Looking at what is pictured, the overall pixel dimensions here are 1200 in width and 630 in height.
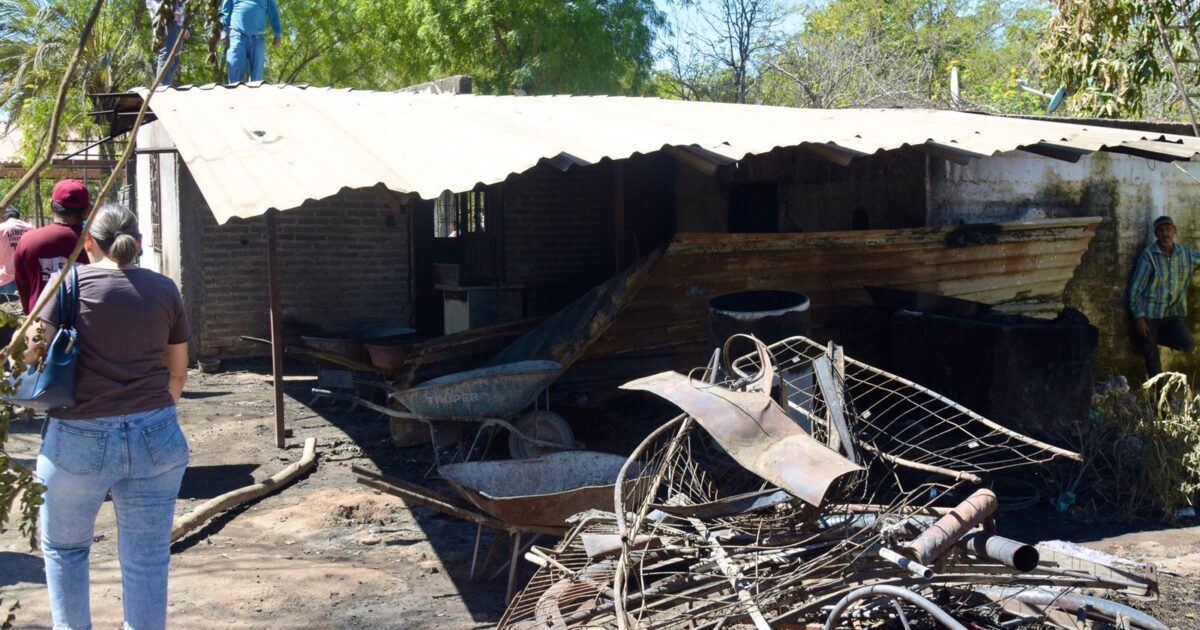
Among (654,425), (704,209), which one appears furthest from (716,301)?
(704,209)

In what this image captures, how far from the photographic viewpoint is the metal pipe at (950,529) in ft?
10.8

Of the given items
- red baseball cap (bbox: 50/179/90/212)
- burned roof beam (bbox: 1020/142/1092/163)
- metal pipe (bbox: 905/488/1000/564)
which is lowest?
metal pipe (bbox: 905/488/1000/564)

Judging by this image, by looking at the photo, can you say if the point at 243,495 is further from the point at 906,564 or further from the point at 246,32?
the point at 246,32

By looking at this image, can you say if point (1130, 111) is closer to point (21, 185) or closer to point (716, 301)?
point (716, 301)

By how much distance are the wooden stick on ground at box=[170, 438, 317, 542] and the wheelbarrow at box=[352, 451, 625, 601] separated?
128 centimetres

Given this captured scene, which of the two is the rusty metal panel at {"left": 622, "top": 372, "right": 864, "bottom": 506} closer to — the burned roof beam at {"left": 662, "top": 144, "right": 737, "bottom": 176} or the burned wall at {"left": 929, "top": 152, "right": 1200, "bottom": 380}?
the burned roof beam at {"left": 662, "top": 144, "right": 737, "bottom": 176}

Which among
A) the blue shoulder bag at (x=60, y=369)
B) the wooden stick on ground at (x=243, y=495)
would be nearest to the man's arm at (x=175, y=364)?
the blue shoulder bag at (x=60, y=369)

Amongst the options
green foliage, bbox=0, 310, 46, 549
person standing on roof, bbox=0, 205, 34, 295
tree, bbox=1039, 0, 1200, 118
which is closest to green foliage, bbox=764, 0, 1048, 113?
tree, bbox=1039, 0, 1200, 118

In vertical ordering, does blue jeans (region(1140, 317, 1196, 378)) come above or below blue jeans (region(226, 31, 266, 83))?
below

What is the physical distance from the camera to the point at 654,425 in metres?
8.13

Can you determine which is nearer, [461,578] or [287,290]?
[461,578]

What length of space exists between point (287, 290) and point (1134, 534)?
922 cm

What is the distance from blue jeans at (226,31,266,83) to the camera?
10508 mm

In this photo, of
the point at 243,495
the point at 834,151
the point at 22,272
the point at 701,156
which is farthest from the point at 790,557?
the point at 22,272
